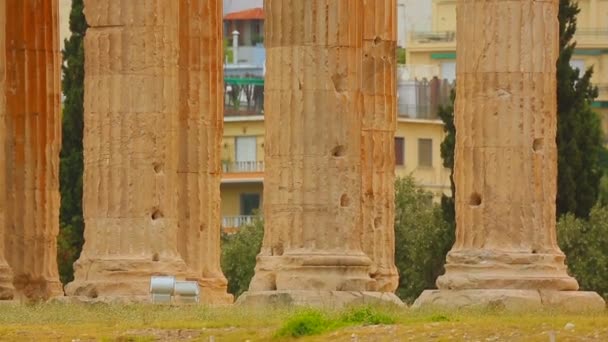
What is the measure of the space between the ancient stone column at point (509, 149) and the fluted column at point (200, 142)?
11.7 meters

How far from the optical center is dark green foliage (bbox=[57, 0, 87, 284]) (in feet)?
408

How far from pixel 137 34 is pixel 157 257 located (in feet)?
15.8

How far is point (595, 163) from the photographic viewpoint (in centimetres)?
12556

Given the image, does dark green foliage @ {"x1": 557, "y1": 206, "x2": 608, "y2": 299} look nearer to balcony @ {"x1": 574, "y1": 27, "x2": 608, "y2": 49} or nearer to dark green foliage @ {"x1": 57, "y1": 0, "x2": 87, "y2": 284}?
dark green foliage @ {"x1": 57, "y1": 0, "x2": 87, "y2": 284}

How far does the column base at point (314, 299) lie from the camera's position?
9162cm

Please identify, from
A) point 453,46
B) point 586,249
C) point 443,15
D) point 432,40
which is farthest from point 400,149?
point 586,249

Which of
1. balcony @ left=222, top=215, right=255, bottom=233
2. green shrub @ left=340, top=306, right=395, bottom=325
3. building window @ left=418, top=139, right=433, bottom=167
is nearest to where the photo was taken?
green shrub @ left=340, top=306, right=395, bottom=325

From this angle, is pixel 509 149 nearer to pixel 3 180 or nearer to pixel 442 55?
pixel 3 180

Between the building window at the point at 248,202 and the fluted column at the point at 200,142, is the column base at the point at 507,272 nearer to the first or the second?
the fluted column at the point at 200,142

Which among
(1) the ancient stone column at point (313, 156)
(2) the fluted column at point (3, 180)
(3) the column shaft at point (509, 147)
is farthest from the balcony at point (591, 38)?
(3) the column shaft at point (509, 147)

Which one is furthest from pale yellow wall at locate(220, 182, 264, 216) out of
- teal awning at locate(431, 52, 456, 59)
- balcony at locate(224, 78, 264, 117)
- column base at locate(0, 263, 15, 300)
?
column base at locate(0, 263, 15, 300)

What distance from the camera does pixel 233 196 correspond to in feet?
518

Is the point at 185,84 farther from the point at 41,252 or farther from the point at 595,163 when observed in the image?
the point at 595,163

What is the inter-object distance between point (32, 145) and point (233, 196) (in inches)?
2106
